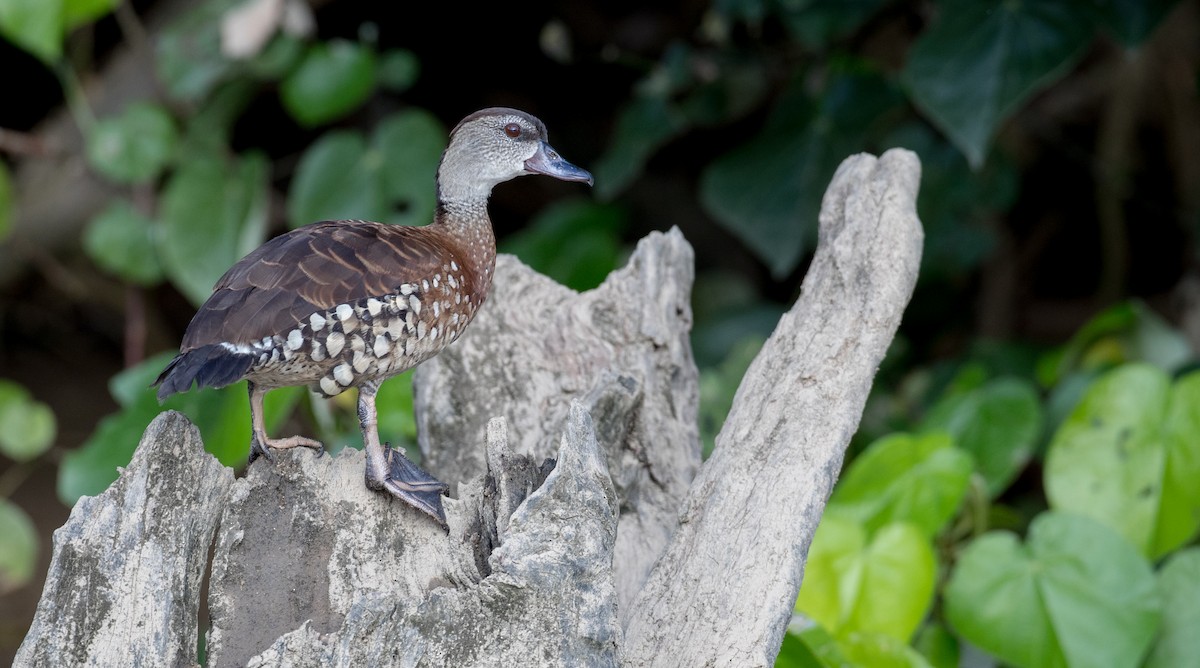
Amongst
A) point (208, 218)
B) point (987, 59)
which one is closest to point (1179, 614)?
point (987, 59)

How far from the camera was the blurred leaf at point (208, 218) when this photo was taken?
314cm

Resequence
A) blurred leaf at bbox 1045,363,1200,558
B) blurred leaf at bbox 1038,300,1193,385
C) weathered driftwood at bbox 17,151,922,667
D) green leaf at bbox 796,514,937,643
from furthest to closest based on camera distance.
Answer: blurred leaf at bbox 1038,300,1193,385, blurred leaf at bbox 1045,363,1200,558, green leaf at bbox 796,514,937,643, weathered driftwood at bbox 17,151,922,667

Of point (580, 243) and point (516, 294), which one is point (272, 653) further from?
point (580, 243)

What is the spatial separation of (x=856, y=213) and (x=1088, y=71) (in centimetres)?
265

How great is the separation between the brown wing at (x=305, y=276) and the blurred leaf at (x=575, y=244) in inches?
57.6

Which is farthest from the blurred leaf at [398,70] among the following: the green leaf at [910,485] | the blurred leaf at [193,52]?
the green leaf at [910,485]

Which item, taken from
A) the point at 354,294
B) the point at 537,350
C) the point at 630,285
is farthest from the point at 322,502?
the point at 630,285

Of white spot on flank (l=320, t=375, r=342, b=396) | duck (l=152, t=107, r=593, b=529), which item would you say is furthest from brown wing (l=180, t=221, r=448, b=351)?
white spot on flank (l=320, t=375, r=342, b=396)

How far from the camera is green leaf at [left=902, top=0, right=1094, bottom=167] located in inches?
94.5

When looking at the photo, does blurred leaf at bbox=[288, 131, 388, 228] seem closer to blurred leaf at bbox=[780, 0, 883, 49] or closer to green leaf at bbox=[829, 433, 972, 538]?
blurred leaf at bbox=[780, 0, 883, 49]

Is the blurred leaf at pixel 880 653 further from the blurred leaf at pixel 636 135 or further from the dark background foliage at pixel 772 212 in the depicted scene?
the blurred leaf at pixel 636 135

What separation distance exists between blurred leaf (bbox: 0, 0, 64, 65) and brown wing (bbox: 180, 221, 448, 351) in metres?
1.67

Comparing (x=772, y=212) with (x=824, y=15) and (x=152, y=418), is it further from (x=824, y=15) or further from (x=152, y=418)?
(x=152, y=418)

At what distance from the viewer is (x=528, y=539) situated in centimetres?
126
